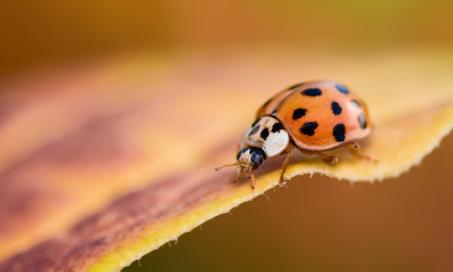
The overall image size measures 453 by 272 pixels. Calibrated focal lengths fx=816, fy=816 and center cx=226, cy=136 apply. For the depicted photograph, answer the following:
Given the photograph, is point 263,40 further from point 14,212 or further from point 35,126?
point 14,212

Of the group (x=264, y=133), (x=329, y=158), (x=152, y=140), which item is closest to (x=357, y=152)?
(x=329, y=158)

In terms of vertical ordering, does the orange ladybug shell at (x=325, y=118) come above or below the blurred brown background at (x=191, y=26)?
below

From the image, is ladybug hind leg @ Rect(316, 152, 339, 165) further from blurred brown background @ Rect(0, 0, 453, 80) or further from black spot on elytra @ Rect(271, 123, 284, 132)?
blurred brown background @ Rect(0, 0, 453, 80)

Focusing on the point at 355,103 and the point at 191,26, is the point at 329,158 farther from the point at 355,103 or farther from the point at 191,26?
the point at 191,26

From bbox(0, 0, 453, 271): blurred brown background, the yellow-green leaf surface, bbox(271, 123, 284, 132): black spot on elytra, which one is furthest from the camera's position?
bbox(271, 123, 284, 132): black spot on elytra

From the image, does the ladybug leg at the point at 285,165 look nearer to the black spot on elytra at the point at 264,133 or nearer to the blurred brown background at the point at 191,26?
the black spot on elytra at the point at 264,133

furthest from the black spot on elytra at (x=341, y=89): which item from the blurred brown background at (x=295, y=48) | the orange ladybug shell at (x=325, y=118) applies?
the blurred brown background at (x=295, y=48)

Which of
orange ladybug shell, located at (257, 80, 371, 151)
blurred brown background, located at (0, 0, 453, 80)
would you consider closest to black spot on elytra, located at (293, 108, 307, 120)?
orange ladybug shell, located at (257, 80, 371, 151)
